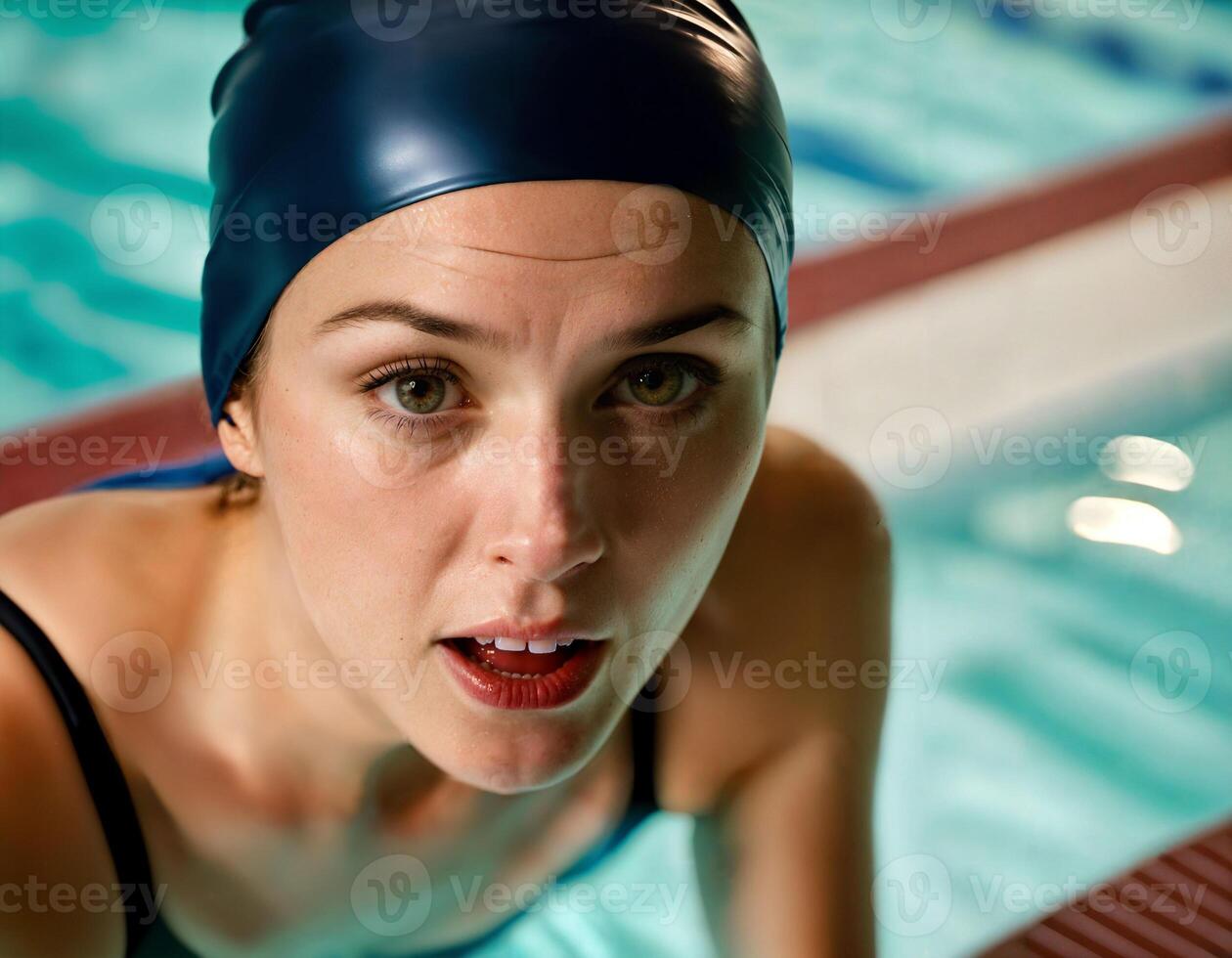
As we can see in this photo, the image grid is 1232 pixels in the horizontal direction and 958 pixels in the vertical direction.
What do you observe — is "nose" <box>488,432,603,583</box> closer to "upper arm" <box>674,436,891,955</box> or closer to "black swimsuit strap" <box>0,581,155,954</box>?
"black swimsuit strap" <box>0,581,155,954</box>

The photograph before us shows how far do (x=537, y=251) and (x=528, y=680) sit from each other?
1.31 ft

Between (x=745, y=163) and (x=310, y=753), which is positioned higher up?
(x=745, y=163)

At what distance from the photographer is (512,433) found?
1184 millimetres

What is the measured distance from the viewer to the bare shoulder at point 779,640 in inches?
71.1

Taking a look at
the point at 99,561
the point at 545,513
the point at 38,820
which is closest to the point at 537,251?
the point at 545,513

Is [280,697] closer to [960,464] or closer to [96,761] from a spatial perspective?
[96,761]

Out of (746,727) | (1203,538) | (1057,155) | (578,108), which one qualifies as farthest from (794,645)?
(1057,155)

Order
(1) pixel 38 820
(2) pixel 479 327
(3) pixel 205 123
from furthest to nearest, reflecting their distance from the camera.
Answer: (3) pixel 205 123 → (1) pixel 38 820 → (2) pixel 479 327

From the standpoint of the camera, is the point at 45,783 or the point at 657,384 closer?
the point at 657,384

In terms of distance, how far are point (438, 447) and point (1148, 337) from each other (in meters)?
3.25

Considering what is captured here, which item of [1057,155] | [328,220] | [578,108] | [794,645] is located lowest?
[1057,155]

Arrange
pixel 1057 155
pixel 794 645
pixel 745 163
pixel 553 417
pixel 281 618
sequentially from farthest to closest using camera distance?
pixel 1057 155 → pixel 794 645 → pixel 281 618 → pixel 745 163 → pixel 553 417

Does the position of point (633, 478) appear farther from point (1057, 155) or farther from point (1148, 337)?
point (1057, 155)

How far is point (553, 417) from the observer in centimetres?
117
